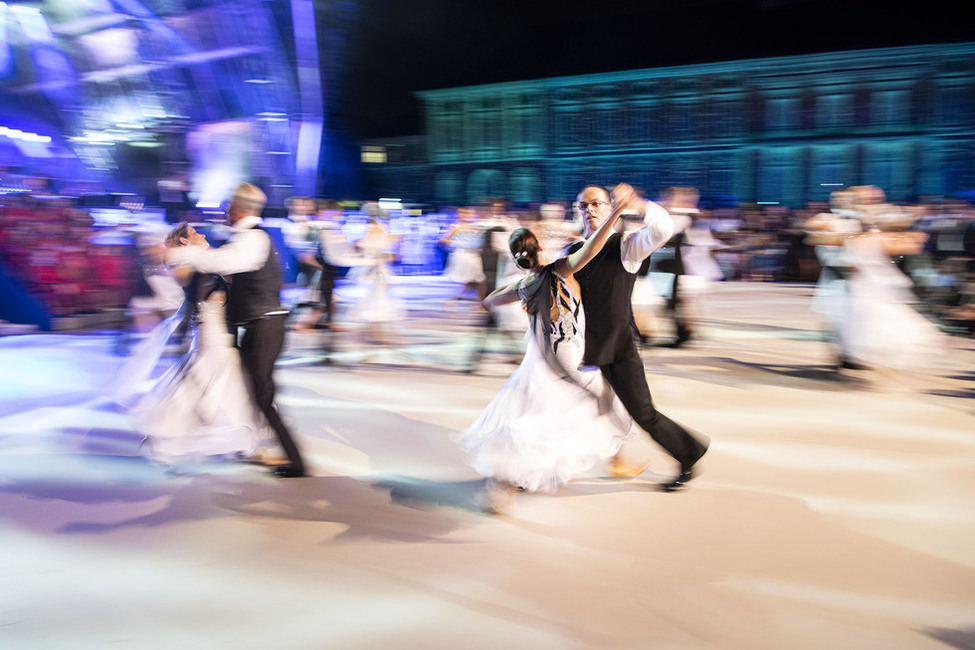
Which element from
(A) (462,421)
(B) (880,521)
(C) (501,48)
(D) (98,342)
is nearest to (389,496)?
(A) (462,421)

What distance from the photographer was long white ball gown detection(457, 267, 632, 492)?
3990mm

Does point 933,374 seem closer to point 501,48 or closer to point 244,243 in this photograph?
point 244,243

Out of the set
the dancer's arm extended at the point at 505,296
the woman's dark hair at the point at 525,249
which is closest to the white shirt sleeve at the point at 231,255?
the dancer's arm extended at the point at 505,296

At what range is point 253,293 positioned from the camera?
4.77 meters

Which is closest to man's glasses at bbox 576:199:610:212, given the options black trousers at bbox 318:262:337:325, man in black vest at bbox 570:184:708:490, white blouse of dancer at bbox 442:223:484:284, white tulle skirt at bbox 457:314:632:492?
man in black vest at bbox 570:184:708:490

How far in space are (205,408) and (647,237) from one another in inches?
106

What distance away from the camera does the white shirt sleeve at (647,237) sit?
394cm

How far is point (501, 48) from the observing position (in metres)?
51.2

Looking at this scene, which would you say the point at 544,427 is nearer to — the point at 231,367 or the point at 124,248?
the point at 231,367

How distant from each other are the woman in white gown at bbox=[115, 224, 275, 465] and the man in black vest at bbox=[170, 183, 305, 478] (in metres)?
0.11

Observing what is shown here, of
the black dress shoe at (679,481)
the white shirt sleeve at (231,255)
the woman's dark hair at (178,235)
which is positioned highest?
the woman's dark hair at (178,235)

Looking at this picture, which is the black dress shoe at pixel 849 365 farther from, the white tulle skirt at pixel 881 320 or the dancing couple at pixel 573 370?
the dancing couple at pixel 573 370

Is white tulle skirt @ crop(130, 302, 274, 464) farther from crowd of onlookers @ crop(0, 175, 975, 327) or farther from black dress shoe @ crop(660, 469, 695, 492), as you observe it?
crowd of onlookers @ crop(0, 175, 975, 327)

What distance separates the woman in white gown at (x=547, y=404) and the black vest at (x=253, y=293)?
4.65 feet
